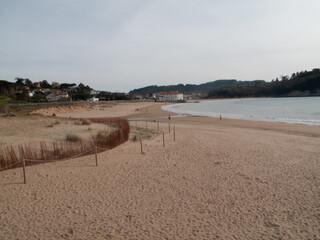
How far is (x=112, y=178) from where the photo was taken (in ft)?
21.2

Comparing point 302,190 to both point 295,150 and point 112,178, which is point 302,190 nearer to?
point 295,150

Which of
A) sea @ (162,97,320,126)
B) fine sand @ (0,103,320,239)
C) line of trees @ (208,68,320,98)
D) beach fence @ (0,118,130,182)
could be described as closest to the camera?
fine sand @ (0,103,320,239)

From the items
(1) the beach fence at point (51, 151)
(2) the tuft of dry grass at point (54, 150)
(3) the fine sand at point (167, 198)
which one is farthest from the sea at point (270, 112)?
(1) the beach fence at point (51, 151)

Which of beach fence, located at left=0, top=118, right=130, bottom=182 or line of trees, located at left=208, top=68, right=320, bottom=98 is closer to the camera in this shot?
beach fence, located at left=0, top=118, right=130, bottom=182

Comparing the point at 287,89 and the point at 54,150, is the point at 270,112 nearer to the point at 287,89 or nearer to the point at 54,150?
the point at 54,150

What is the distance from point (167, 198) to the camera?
514cm

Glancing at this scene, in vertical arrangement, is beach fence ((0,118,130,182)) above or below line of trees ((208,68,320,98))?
below

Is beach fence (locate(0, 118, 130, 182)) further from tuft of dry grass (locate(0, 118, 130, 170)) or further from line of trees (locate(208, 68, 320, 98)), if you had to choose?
line of trees (locate(208, 68, 320, 98))

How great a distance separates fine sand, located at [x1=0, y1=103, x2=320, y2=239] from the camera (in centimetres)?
393

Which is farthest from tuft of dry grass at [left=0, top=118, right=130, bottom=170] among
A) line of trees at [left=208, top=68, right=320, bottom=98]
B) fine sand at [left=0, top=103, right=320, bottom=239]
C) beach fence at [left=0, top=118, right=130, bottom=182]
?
line of trees at [left=208, top=68, right=320, bottom=98]

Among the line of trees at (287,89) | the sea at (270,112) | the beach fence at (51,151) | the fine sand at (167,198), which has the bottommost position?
the sea at (270,112)

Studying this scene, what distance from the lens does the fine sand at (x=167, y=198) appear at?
3.93 m

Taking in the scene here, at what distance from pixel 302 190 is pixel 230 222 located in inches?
104

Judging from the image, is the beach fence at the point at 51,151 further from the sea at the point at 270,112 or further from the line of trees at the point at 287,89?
the line of trees at the point at 287,89
